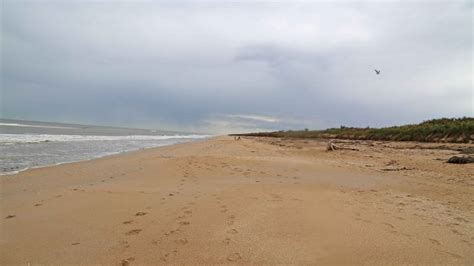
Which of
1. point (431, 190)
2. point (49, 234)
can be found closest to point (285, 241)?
point (49, 234)

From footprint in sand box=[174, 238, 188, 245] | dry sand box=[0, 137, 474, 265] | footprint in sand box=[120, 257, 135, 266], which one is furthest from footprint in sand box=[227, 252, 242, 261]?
footprint in sand box=[120, 257, 135, 266]

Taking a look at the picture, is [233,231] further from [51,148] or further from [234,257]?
[51,148]

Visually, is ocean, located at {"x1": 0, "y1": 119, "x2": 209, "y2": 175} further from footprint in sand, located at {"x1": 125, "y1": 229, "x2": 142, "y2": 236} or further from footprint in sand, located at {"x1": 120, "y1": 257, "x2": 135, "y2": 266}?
footprint in sand, located at {"x1": 120, "y1": 257, "x2": 135, "y2": 266}

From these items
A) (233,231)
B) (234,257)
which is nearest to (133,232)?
(233,231)

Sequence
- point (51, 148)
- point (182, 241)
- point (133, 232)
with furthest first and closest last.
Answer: point (51, 148) → point (133, 232) → point (182, 241)

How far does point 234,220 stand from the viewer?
5.31 metres

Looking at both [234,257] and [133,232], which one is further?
[133,232]

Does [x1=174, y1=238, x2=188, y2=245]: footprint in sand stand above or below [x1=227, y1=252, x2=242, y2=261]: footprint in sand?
below

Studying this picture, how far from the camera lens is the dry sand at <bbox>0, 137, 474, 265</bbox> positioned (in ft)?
12.9

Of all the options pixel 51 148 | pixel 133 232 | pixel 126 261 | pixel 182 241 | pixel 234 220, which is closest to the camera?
pixel 126 261

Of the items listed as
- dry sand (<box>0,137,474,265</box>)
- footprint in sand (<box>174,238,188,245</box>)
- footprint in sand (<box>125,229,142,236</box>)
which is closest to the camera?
dry sand (<box>0,137,474,265</box>)

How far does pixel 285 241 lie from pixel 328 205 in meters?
2.40

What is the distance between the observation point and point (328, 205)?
6.44 metres

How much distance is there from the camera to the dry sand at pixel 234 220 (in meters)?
3.94
